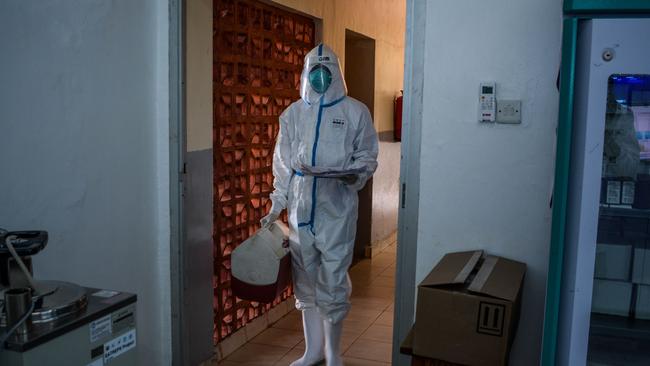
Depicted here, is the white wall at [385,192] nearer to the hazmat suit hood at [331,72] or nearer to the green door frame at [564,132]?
the hazmat suit hood at [331,72]

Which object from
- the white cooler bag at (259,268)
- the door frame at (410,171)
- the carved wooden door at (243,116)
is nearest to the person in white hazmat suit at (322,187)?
the white cooler bag at (259,268)

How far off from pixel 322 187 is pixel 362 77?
105 inches

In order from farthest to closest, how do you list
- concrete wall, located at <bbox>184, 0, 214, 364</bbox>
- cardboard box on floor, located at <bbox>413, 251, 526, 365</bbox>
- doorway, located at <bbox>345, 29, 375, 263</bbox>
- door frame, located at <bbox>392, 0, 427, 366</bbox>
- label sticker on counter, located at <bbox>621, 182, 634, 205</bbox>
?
doorway, located at <bbox>345, 29, 375, 263</bbox> → concrete wall, located at <bbox>184, 0, 214, 364</bbox> → door frame, located at <bbox>392, 0, 427, 366</bbox> → cardboard box on floor, located at <bbox>413, 251, 526, 365</bbox> → label sticker on counter, located at <bbox>621, 182, 634, 205</bbox>

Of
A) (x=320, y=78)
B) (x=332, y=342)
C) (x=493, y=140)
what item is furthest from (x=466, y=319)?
(x=320, y=78)

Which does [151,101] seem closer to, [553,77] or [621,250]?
[553,77]

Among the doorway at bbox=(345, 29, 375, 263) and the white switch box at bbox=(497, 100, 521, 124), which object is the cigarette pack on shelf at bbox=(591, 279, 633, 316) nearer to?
the white switch box at bbox=(497, 100, 521, 124)

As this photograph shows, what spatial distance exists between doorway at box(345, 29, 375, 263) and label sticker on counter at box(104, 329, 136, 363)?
4.04m

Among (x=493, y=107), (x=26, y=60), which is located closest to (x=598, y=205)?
(x=493, y=107)

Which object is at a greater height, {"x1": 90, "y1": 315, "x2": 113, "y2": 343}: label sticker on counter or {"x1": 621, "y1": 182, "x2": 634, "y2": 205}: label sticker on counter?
{"x1": 621, "y1": 182, "x2": 634, "y2": 205}: label sticker on counter

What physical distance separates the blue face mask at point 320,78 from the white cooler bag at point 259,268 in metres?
0.80

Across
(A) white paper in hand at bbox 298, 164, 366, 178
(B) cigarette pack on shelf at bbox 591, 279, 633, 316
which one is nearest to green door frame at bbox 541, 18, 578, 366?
(B) cigarette pack on shelf at bbox 591, 279, 633, 316

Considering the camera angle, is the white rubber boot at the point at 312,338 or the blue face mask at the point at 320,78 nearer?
the blue face mask at the point at 320,78

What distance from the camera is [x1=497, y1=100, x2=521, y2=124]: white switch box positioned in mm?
2303

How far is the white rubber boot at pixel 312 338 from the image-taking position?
10.6 ft
